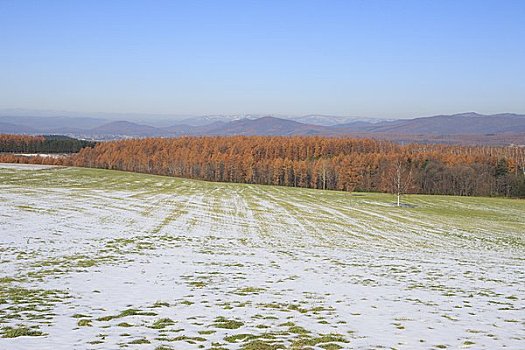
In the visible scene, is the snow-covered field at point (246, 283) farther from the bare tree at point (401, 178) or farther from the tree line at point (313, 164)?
the bare tree at point (401, 178)

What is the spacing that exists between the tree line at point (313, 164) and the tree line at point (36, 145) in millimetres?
15061

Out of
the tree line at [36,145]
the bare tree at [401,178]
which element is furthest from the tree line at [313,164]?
the tree line at [36,145]

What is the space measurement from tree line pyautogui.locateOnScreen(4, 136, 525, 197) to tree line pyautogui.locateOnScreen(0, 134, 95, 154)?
15.1 metres

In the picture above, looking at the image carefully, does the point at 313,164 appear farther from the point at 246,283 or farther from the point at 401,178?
the point at 246,283

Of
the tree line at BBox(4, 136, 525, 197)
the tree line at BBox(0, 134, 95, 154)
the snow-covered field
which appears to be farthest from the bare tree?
the tree line at BBox(0, 134, 95, 154)

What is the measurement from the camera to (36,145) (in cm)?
16875

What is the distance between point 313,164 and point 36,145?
108 meters

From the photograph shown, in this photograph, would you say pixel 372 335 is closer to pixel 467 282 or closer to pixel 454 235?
pixel 467 282

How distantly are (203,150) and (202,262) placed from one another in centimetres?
12149

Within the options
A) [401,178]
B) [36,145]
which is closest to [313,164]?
[401,178]

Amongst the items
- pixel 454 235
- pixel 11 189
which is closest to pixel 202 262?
pixel 454 235

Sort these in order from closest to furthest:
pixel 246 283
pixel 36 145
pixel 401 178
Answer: pixel 246 283, pixel 401 178, pixel 36 145

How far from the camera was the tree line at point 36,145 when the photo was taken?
165500 mm

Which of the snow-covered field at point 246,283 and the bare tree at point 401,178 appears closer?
the snow-covered field at point 246,283
